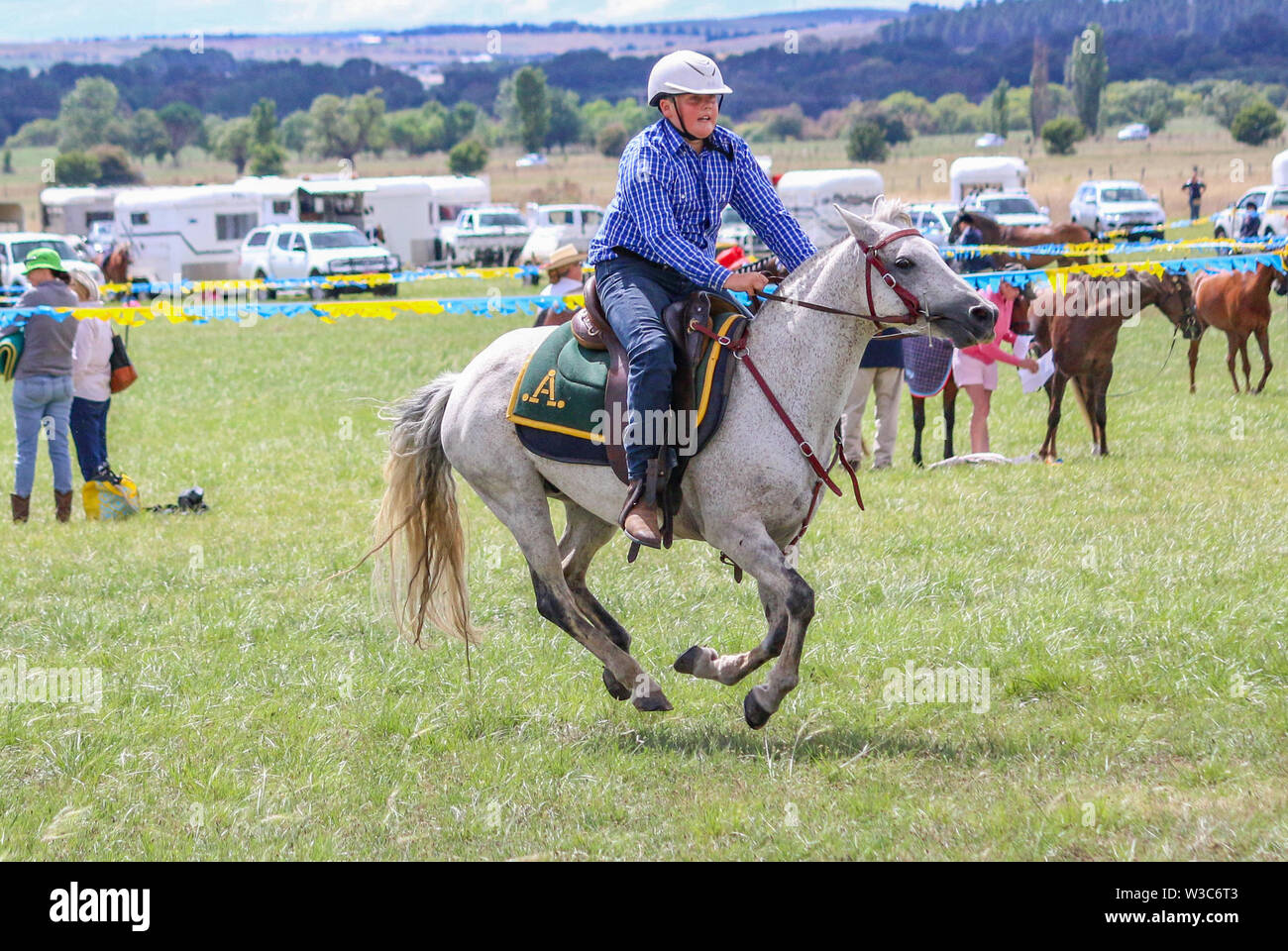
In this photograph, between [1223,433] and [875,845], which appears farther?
[1223,433]

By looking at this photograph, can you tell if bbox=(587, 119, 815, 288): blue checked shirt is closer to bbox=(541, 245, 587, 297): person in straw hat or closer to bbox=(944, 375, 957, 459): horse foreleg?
bbox=(541, 245, 587, 297): person in straw hat

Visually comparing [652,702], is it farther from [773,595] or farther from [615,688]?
[773,595]

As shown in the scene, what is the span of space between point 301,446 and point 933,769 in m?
10.4

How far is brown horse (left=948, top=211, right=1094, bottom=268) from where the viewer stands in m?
21.6

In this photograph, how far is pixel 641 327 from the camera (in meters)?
5.76

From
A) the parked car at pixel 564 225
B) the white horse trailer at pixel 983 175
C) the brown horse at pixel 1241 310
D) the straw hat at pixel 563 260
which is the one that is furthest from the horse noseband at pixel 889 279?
the white horse trailer at pixel 983 175

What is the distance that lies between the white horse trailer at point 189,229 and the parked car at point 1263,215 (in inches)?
1150

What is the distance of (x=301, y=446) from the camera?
1468cm

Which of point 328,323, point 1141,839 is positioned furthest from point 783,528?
point 328,323

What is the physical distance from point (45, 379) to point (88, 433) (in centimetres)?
82

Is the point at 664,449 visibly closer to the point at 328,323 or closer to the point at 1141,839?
the point at 1141,839

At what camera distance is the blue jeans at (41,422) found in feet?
37.0

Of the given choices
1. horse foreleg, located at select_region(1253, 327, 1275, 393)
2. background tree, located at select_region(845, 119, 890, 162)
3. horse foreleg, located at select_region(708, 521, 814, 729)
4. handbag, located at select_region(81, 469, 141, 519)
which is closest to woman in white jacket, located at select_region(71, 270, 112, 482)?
handbag, located at select_region(81, 469, 141, 519)

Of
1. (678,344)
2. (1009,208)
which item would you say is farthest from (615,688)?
(1009,208)
